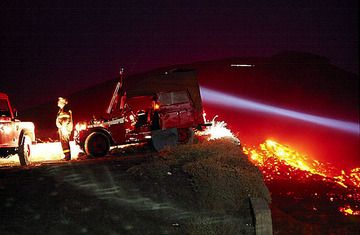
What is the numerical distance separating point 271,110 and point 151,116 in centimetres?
4471

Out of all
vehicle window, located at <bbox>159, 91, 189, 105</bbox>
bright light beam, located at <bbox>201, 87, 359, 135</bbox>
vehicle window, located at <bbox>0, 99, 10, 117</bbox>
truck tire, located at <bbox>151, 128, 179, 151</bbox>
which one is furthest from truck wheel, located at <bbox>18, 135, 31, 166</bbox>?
bright light beam, located at <bbox>201, 87, 359, 135</bbox>

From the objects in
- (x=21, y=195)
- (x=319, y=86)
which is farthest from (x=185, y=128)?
(x=319, y=86)

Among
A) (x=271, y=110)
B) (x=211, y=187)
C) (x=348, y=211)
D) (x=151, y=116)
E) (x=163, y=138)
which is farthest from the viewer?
(x=271, y=110)

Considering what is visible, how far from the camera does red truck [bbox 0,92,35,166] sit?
13.0 m

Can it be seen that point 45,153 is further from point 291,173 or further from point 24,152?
point 291,173

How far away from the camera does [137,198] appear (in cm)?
865

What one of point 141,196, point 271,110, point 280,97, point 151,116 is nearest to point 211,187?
point 141,196

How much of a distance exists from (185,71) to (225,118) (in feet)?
106

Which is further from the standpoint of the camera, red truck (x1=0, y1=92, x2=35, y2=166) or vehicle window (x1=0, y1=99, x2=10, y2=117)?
vehicle window (x1=0, y1=99, x2=10, y2=117)

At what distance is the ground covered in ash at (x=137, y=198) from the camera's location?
7.48 meters

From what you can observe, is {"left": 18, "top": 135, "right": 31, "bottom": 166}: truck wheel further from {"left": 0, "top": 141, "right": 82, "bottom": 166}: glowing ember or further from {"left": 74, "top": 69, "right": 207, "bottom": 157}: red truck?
{"left": 0, "top": 141, "right": 82, "bottom": 166}: glowing ember

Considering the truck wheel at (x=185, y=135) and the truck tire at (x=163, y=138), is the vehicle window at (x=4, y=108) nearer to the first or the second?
the truck tire at (x=163, y=138)

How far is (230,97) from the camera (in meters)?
60.9

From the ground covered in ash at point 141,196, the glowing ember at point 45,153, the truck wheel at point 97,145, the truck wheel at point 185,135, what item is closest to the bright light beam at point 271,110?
the glowing ember at point 45,153
